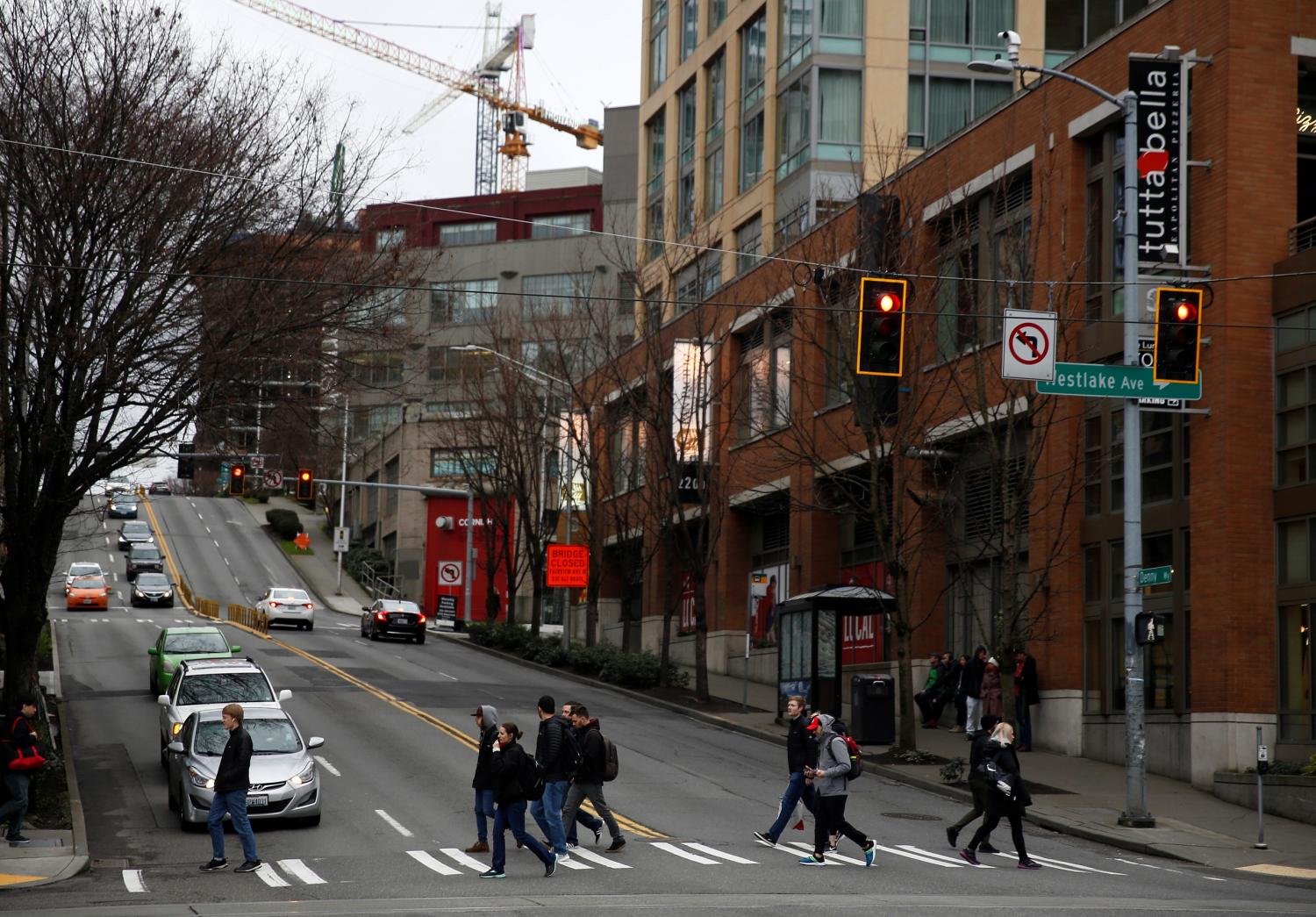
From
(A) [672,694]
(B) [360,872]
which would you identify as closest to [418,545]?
(A) [672,694]

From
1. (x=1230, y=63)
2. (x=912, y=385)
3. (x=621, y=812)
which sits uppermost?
(x=1230, y=63)

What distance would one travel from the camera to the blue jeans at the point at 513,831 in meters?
16.5

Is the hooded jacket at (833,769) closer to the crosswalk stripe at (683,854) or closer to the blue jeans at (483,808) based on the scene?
the crosswalk stripe at (683,854)

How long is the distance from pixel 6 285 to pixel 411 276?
689cm

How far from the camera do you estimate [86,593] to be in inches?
2392

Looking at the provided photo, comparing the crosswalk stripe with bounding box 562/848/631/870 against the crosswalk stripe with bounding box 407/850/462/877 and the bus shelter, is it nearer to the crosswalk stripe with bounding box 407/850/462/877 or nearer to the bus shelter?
the crosswalk stripe with bounding box 407/850/462/877

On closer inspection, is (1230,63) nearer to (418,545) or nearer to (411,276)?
(411,276)

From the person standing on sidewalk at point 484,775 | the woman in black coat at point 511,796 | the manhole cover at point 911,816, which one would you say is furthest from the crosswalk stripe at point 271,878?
the manhole cover at point 911,816

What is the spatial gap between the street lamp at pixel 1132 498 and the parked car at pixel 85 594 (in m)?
47.2

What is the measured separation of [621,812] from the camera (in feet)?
72.6

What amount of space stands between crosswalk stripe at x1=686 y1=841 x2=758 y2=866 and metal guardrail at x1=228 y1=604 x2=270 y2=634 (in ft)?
121

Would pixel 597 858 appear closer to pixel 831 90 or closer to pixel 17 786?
pixel 17 786

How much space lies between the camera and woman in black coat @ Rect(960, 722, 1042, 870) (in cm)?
1797

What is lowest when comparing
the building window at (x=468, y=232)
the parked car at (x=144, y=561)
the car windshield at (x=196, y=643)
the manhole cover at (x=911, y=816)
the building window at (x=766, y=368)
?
the manhole cover at (x=911, y=816)
